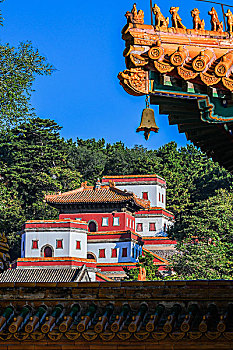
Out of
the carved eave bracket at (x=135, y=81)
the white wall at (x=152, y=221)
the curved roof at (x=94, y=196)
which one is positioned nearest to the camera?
the carved eave bracket at (x=135, y=81)

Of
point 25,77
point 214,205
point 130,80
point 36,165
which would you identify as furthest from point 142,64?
point 36,165

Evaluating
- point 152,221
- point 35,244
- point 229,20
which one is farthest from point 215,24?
point 152,221

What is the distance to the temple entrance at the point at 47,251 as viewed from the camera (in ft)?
186

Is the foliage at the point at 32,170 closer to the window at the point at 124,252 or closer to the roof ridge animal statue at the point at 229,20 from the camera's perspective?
the window at the point at 124,252

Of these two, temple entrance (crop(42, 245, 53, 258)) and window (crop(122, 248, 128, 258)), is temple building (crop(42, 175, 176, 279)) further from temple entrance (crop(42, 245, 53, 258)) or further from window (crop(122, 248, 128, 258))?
temple entrance (crop(42, 245, 53, 258))

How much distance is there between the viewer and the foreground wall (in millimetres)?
10188

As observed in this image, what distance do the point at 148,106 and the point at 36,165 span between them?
249ft

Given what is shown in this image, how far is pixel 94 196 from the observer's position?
62.5 m

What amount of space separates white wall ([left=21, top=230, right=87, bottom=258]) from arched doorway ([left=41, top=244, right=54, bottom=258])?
8.3 inches

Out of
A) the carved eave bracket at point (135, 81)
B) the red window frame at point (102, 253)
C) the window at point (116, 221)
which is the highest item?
the carved eave bracket at point (135, 81)

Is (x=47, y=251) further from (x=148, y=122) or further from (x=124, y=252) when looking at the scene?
(x=148, y=122)

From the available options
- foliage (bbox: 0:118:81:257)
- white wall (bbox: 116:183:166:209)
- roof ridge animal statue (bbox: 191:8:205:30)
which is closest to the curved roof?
white wall (bbox: 116:183:166:209)

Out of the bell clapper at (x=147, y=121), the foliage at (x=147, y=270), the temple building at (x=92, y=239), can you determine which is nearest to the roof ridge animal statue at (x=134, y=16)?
the bell clapper at (x=147, y=121)

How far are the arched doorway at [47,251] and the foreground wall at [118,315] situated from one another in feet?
151
